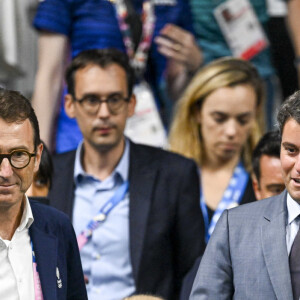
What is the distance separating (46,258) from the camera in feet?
10.7

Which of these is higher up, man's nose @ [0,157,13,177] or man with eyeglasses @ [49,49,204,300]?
man's nose @ [0,157,13,177]

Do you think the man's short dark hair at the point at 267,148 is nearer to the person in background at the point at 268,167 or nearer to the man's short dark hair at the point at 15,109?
the person in background at the point at 268,167

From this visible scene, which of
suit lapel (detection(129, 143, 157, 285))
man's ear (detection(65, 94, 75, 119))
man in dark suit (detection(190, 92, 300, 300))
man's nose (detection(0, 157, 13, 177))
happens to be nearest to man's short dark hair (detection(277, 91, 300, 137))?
man in dark suit (detection(190, 92, 300, 300))

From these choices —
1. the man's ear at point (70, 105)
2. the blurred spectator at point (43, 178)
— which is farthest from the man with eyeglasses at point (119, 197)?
the blurred spectator at point (43, 178)

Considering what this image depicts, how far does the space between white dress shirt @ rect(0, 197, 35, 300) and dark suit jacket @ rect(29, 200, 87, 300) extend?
0.14 ft

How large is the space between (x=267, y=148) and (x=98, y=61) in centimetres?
100

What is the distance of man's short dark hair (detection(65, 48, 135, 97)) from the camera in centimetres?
494

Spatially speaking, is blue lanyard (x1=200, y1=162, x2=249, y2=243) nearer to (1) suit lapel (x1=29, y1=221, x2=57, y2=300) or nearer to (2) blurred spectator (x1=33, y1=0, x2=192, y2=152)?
(2) blurred spectator (x1=33, y1=0, x2=192, y2=152)

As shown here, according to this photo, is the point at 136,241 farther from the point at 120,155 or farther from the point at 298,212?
the point at 298,212

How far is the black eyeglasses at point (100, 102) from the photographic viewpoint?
4.75 meters

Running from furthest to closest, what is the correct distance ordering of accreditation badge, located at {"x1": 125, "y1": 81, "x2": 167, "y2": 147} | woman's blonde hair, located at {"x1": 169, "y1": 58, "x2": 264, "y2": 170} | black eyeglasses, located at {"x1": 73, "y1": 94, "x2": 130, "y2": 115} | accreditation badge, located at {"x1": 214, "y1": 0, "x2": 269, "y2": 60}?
accreditation badge, located at {"x1": 214, "y1": 0, "x2": 269, "y2": 60}
accreditation badge, located at {"x1": 125, "y1": 81, "x2": 167, "y2": 147}
woman's blonde hair, located at {"x1": 169, "y1": 58, "x2": 264, "y2": 170}
black eyeglasses, located at {"x1": 73, "y1": 94, "x2": 130, "y2": 115}

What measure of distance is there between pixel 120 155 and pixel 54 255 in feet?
5.20

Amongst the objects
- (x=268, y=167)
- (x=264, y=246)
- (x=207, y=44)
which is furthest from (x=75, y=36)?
(x=264, y=246)

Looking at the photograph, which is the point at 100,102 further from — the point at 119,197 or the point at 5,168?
the point at 5,168
